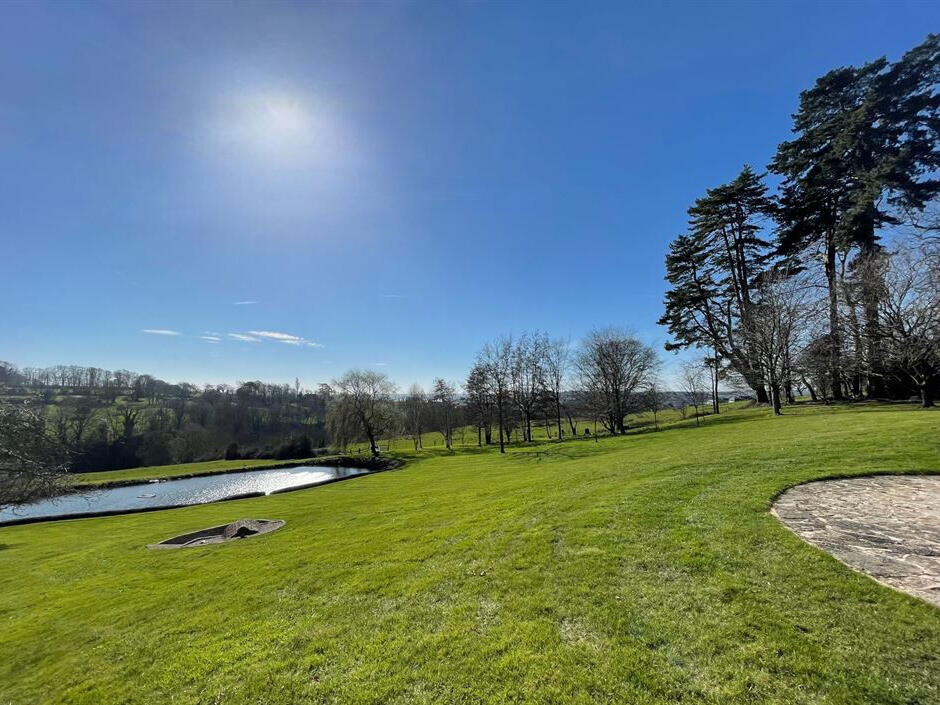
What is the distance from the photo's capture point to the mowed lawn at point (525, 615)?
2988 millimetres

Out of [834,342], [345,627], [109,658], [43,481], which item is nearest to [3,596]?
[43,481]

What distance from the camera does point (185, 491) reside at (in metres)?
30.8

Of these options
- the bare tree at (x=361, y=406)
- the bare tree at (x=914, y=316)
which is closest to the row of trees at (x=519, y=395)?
the bare tree at (x=361, y=406)

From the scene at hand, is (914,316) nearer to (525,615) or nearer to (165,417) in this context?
(525,615)

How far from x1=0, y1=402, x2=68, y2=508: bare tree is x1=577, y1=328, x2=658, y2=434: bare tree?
1295 inches

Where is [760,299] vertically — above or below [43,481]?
above

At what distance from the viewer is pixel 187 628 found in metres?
5.50

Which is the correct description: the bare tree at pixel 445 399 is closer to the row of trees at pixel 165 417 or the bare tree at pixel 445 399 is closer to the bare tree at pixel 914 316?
the row of trees at pixel 165 417

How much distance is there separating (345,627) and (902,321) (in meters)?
26.6

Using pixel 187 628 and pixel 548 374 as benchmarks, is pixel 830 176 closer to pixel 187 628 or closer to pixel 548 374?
pixel 548 374

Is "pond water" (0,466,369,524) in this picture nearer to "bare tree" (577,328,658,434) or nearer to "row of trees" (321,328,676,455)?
"row of trees" (321,328,676,455)

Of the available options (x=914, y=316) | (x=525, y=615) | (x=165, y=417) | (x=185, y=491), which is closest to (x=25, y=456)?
(x=525, y=615)

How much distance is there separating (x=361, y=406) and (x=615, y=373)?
90.1ft

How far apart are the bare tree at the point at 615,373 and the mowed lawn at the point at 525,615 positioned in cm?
2442
